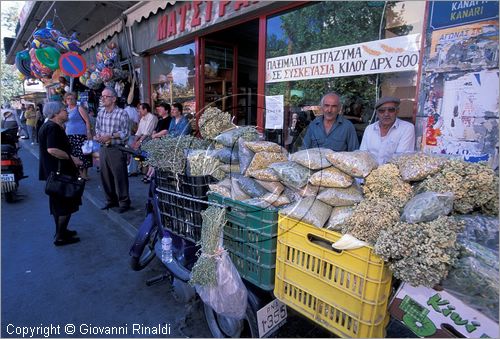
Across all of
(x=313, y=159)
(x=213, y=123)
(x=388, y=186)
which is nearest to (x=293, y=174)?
(x=313, y=159)

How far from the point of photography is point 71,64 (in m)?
6.71

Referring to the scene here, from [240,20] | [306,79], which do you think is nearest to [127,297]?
[306,79]

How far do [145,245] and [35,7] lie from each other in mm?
8591

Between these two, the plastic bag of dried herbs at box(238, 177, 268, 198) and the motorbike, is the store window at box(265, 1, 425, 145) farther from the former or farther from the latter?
the motorbike

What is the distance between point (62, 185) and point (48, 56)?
15.6 feet

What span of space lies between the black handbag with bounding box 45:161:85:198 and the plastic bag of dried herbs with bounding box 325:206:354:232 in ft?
10.8

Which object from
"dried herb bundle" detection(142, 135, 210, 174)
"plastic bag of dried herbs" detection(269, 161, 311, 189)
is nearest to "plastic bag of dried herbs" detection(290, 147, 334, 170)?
"plastic bag of dried herbs" detection(269, 161, 311, 189)

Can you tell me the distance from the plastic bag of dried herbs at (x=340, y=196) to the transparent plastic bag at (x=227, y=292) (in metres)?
0.71

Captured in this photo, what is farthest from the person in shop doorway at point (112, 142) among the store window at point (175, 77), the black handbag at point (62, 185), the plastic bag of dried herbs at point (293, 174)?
the plastic bag of dried herbs at point (293, 174)

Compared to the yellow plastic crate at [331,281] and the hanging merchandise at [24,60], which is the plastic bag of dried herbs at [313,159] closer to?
the yellow plastic crate at [331,281]

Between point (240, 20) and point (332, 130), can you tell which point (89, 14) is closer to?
point (240, 20)

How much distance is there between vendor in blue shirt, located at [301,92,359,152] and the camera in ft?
10.1

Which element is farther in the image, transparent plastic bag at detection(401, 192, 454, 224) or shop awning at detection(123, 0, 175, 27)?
shop awning at detection(123, 0, 175, 27)

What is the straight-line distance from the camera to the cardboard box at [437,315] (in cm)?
123
